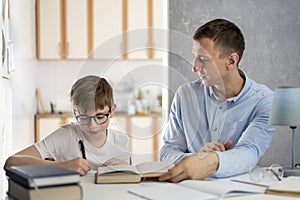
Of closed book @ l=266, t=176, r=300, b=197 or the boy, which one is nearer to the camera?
closed book @ l=266, t=176, r=300, b=197

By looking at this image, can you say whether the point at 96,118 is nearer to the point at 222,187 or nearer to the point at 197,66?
the point at 197,66

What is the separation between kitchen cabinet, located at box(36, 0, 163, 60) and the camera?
545 centimetres

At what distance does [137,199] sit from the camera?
1.42m

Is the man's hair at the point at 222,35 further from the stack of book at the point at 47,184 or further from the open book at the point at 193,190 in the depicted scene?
the stack of book at the point at 47,184

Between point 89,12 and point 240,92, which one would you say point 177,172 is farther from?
point 89,12

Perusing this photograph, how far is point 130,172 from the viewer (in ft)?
5.54

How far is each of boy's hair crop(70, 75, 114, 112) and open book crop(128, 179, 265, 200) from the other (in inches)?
14.5

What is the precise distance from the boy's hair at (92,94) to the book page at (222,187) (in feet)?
1.36

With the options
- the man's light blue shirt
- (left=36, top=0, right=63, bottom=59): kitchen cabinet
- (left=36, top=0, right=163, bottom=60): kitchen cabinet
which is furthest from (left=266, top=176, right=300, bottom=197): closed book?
(left=36, top=0, right=63, bottom=59): kitchen cabinet

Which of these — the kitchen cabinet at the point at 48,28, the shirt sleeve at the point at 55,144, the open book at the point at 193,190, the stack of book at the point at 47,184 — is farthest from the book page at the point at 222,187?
the kitchen cabinet at the point at 48,28

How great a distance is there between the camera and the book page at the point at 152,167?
1.75m

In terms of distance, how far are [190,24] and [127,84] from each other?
6.21ft

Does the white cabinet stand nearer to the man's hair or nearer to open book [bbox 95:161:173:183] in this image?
the man's hair

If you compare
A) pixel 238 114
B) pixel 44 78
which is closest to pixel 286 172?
pixel 238 114
